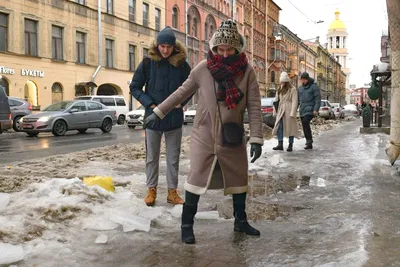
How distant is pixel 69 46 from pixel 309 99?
23090 mm

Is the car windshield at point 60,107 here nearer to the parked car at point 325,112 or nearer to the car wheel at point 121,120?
the car wheel at point 121,120

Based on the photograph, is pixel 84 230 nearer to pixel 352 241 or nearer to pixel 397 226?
pixel 352 241

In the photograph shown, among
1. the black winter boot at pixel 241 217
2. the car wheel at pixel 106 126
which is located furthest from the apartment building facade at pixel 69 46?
the black winter boot at pixel 241 217

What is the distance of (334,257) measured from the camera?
335 centimetres

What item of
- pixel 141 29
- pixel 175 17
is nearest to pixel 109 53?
pixel 141 29

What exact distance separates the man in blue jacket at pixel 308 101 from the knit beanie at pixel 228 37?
6.97 metres

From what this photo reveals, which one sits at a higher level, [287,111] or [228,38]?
[228,38]

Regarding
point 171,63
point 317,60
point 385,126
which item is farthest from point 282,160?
point 317,60

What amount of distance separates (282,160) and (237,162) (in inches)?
194

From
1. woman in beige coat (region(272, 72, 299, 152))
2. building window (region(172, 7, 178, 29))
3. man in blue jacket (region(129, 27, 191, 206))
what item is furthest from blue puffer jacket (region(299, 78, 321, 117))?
building window (region(172, 7, 178, 29))

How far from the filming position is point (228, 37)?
3695 millimetres

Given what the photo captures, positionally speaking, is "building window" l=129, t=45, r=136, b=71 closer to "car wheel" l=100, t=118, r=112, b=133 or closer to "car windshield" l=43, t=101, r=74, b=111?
"car wheel" l=100, t=118, r=112, b=133

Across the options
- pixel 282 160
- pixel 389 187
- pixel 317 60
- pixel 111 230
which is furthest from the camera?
pixel 317 60

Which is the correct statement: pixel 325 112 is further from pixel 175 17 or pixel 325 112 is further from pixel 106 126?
pixel 106 126
